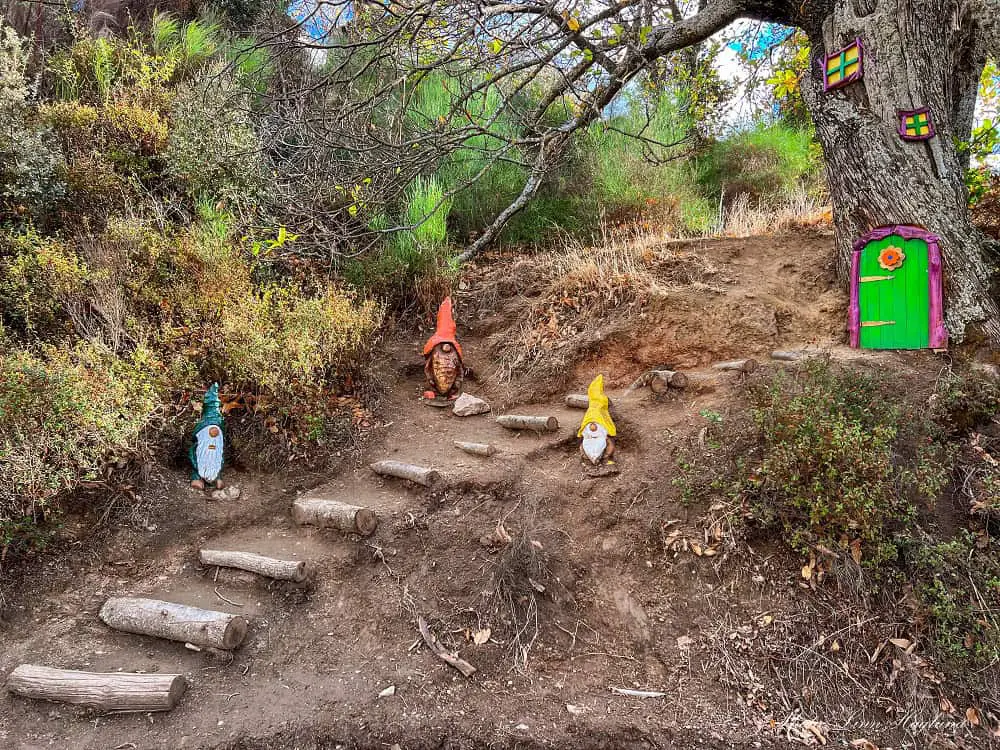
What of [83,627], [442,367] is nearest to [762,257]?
[442,367]

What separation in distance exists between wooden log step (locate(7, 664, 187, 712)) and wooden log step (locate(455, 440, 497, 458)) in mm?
2399

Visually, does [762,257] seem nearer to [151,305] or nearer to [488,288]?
[488,288]

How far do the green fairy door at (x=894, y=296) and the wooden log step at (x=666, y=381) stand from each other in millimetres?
1526

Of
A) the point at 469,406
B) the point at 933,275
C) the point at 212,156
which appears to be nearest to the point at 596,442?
the point at 469,406

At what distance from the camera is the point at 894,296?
15.8 ft

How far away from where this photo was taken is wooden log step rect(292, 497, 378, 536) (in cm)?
388

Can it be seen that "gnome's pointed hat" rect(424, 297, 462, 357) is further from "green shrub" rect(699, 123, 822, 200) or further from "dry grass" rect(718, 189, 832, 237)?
"green shrub" rect(699, 123, 822, 200)

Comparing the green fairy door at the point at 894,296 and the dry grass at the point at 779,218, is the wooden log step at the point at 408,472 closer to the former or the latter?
the green fairy door at the point at 894,296

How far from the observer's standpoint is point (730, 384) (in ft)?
15.7

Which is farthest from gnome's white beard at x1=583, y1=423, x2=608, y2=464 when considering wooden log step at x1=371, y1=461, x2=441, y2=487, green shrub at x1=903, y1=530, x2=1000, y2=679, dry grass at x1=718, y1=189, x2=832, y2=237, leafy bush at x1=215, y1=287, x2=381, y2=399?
dry grass at x1=718, y1=189, x2=832, y2=237

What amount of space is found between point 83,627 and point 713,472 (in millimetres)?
3709

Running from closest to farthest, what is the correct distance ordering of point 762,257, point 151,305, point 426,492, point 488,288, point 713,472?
point 713,472 < point 426,492 < point 151,305 < point 762,257 < point 488,288

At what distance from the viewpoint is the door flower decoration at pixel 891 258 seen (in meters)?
4.76

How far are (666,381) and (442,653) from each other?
291 cm
